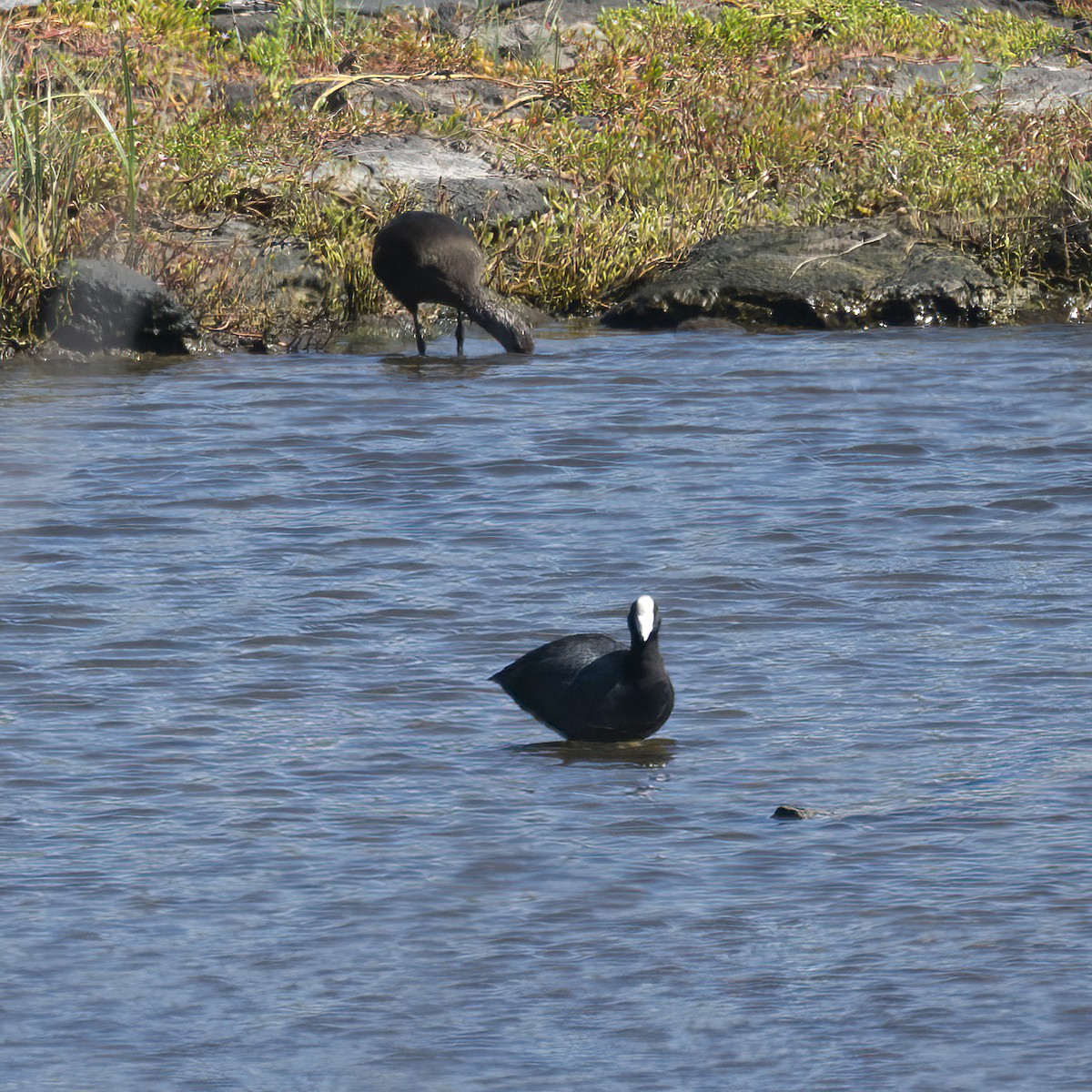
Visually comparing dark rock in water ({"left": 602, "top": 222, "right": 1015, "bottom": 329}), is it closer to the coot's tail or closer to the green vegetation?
the green vegetation

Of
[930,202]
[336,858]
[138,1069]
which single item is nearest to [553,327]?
[930,202]

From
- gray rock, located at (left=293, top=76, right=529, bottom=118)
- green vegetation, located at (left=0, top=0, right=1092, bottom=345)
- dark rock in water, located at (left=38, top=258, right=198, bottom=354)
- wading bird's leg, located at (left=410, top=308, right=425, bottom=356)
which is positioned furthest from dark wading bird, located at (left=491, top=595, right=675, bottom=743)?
gray rock, located at (left=293, top=76, right=529, bottom=118)

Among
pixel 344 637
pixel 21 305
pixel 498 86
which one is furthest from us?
pixel 498 86

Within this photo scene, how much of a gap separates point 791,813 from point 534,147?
38.9ft

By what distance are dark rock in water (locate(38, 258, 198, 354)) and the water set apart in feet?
4.91

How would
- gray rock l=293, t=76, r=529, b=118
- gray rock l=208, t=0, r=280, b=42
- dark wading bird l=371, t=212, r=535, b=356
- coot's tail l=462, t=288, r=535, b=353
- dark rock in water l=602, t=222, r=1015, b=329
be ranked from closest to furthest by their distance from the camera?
dark wading bird l=371, t=212, r=535, b=356
coot's tail l=462, t=288, r=535, b=353
dark rock in water l=602, t=222, r=1015, b=329
gray rock l=293, t=76, r=529, b=118
gray rock l=208, t=0, r=280, b=42

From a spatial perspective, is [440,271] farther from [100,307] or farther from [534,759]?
[534,759]

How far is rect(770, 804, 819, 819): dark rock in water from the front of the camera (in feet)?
20.2

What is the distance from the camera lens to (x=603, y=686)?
22.9ft

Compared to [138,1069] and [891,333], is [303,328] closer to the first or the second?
[891,333]

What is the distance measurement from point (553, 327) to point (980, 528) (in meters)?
6.67

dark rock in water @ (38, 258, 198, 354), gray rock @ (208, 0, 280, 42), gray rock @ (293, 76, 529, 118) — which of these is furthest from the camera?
gray rock @ (208, 0, 280, 42)

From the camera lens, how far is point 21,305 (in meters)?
14.1

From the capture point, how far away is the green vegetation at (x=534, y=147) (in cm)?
1476
